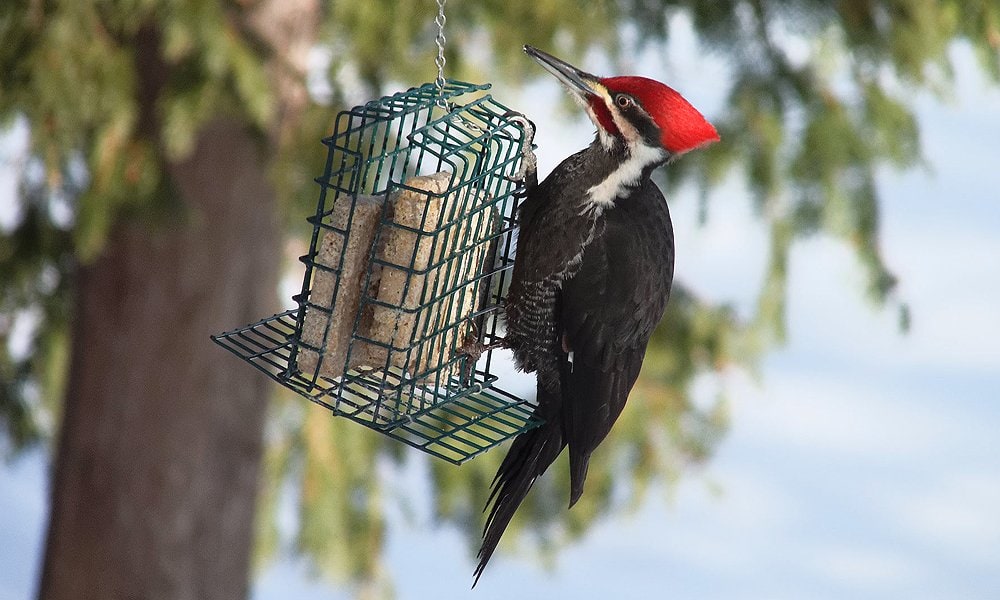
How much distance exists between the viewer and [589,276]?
10.6 ft

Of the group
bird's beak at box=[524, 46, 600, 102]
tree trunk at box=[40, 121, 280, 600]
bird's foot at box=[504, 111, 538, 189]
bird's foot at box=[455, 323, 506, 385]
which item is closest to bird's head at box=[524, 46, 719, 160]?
bird's beak at box=[524, 46, 600, 102]

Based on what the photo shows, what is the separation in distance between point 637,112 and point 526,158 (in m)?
0.35

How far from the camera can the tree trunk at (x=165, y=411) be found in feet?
16.7

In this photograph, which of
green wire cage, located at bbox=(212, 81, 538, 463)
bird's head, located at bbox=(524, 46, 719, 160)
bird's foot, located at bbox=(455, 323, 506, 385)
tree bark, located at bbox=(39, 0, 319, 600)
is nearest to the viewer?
green wire cage, located at bbox=(212, 81, 538, 463)

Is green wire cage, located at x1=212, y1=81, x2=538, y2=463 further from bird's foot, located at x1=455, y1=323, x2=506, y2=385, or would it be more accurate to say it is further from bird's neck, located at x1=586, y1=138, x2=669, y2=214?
bird's neck, located at x1=586, y1=138, x2=669, y2=214

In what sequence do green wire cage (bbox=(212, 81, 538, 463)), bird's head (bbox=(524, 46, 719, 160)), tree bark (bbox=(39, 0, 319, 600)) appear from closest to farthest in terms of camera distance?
1. green wire cage (bbox=(212, 81, 538, 463))
2. bird's head (bbox=(524, 46, 719, 160))
3. tree bark (bbox=(39, 0, 319, 600))

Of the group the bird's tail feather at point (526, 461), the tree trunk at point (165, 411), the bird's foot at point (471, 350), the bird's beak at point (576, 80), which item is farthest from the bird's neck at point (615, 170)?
the tree trunk at point (165, 411)

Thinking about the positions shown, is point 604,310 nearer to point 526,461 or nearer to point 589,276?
point 589,276

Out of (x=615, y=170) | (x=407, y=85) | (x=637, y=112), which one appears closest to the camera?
(x=637, y=112)

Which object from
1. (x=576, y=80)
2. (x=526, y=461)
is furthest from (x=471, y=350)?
(x=576, y=80)

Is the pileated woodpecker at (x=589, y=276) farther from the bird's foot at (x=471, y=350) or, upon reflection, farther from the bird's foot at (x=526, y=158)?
the bird's foot at (x=471, y=350)

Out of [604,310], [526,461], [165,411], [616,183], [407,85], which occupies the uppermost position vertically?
[407,85]

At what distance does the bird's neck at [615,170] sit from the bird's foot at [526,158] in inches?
6.5

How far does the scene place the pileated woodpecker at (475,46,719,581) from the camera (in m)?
3.17
